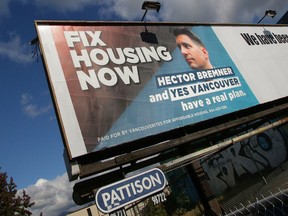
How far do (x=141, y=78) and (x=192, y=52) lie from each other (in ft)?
8.72

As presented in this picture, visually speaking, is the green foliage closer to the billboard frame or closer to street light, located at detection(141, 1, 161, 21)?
the billboard frame

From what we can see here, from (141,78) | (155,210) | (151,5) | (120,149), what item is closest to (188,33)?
(151,5)

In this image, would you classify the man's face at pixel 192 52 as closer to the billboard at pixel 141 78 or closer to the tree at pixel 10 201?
the billboard at pixel 141 78

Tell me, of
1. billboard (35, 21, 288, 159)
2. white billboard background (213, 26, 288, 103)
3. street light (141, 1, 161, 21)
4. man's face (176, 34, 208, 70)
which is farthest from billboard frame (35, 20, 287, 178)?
white billboard background (213, 26, 288, 103)

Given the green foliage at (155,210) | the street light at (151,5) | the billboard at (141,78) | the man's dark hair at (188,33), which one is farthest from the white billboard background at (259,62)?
the green foliage at (155,210)

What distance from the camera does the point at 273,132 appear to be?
19594mm

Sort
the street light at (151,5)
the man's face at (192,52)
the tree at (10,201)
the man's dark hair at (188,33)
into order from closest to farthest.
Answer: the street light at (151,5), the man's face at (192,52), the man's dark hair at (188,33), the tree at (10,201)

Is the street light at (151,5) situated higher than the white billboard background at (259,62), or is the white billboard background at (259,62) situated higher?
the street light at (151,5)

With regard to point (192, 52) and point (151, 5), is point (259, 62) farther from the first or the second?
point (151, 5)

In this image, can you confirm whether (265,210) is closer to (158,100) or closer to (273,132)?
(158,100)

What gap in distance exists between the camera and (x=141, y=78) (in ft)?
28.0

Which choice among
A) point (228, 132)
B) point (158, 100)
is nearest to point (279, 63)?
point (228, 132)

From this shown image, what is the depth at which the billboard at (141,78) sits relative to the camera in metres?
7.26

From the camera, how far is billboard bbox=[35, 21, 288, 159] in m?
7.26
